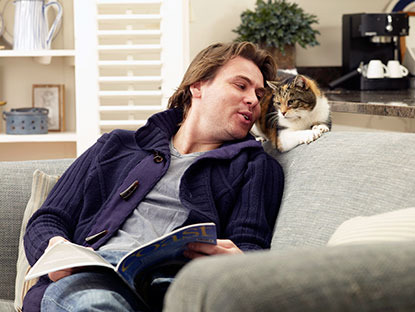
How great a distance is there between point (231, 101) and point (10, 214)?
731mm

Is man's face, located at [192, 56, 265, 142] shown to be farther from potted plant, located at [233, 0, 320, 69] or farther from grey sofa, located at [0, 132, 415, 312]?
potted plant, located at [233, 0, 320, 69]

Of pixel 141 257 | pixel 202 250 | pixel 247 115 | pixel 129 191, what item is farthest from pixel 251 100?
pixel 141 257

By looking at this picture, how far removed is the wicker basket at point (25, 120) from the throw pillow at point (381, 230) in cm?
222

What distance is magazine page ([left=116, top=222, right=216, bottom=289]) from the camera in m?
1.29

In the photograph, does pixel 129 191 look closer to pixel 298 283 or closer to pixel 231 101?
pixel 231 101

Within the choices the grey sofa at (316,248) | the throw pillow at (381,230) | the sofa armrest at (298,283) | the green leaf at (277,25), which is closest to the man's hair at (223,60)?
the grey sofa at (316,248)

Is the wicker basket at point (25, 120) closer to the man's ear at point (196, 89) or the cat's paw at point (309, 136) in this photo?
the man's ear at point (196, 89)

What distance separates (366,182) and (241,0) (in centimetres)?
258

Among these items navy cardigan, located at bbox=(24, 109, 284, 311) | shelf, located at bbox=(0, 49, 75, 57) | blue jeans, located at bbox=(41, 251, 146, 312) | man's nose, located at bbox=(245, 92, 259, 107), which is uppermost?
shelf, located at bbox=(0, 49, 75, 57)

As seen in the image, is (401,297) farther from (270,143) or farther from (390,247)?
(270,143)

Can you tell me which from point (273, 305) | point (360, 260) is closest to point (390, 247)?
point (360, 260)

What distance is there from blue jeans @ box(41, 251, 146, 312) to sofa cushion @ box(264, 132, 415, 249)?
39cm

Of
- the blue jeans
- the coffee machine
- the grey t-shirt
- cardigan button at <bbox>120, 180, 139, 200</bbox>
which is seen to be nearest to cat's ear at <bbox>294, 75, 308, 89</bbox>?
the grey t-shirt

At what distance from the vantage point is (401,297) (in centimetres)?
88
